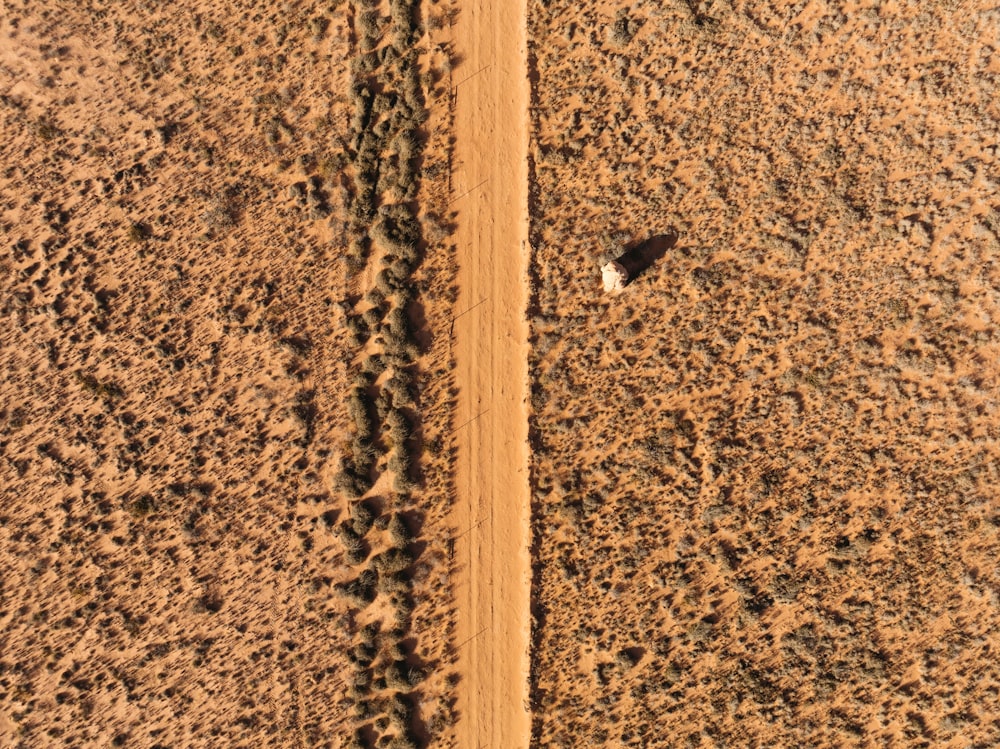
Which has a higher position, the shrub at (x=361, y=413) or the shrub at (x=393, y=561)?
the shrub at (x=361, y=413)

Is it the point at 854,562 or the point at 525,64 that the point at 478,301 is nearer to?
the point at 525,64

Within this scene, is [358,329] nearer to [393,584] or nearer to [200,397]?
[200,397]

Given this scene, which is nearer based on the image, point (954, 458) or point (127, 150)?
point (954, 458)

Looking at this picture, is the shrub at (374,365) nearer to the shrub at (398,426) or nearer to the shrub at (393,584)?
the shrub at (398,426)

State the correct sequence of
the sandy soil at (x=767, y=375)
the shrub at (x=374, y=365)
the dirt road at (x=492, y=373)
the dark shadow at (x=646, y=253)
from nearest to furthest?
1. the sandy soil at (x=767, y=375)
2. the dirt road at (x=492, y=373)
3. the dark shadow at (x=646, y=253)
4. the shrub at (x=374, y=365)

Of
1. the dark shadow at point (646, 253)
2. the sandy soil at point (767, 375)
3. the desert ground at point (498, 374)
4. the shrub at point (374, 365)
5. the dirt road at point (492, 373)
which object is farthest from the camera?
the shrub at point (374, 365)

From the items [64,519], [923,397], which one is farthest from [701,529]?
[64,519]

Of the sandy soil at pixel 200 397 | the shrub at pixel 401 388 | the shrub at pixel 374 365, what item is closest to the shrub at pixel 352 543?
the sandy soil at pixel 200 397

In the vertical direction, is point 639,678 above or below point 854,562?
below
